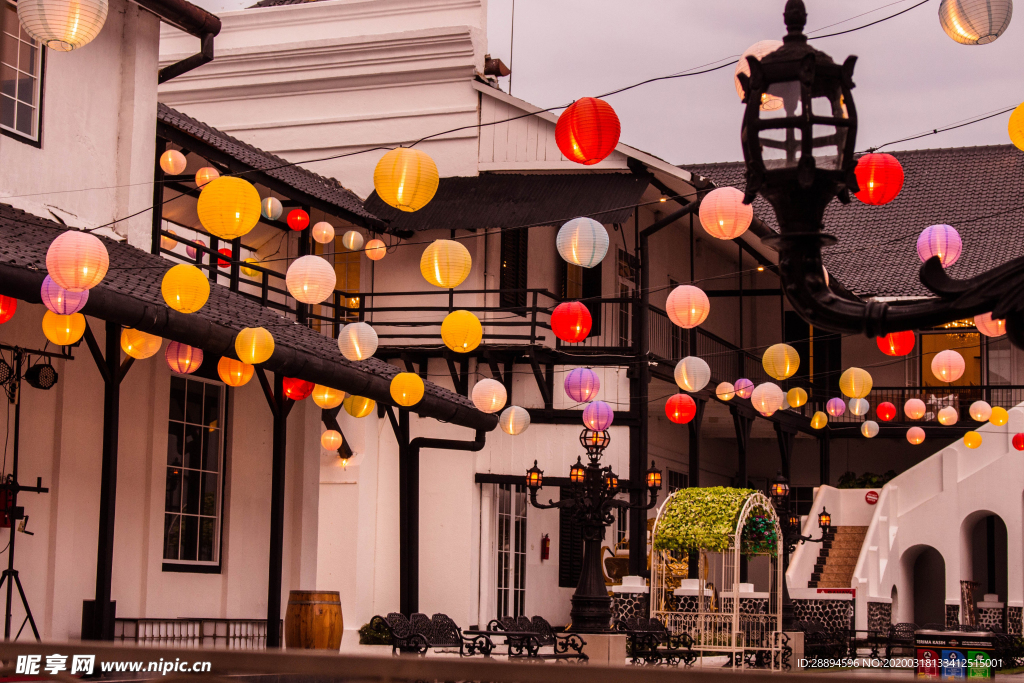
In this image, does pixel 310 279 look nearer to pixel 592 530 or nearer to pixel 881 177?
pixel 881 177

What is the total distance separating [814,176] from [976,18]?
14.3 ft

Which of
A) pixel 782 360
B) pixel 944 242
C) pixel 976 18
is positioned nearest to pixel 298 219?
pixel 782 360

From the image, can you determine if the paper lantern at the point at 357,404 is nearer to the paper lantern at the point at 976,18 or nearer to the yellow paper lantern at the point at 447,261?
the yellow paper lantern at the point at 447,261

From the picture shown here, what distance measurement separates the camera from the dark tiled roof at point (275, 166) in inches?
551

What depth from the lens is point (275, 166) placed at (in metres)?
15.4

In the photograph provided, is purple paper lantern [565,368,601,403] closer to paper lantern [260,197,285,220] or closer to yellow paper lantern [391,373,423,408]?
yellow paper lantern [391,373,423,408]

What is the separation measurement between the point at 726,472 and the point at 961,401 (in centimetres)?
537

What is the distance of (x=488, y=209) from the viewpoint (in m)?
17.7

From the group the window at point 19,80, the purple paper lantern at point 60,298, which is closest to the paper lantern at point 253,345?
the purple paper lantern at point 60,298

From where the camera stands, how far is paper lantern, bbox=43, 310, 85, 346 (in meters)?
9.66

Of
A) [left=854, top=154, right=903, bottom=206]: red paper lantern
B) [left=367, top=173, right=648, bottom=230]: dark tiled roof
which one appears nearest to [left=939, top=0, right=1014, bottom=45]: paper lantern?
[left=854, top=154, right=903, bottom=206]: red paper lantern

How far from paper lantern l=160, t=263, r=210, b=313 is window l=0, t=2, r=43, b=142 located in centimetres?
323

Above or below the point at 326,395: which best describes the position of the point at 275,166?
above

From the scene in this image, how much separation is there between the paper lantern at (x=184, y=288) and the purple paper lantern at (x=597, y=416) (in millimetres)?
6516
